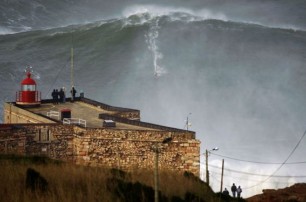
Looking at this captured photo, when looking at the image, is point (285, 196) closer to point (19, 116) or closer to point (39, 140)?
point (39, 140)

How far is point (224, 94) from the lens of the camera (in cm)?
5725

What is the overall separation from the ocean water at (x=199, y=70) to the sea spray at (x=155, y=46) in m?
0.13

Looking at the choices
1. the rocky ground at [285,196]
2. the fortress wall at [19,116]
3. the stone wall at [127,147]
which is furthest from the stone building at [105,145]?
the rocky ground at [285,196]

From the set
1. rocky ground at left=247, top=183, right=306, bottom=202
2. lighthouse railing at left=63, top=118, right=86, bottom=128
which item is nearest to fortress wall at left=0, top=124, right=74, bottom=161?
lighthouse railing at left=63, top=118, right=86, bottom=128

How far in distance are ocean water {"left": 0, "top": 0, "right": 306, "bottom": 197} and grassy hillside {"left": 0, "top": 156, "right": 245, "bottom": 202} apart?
20741mm

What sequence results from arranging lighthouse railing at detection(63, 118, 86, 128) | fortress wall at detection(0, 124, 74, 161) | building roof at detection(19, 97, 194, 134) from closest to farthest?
fortress wall at detection(0, 124, 74, 161)
lighthouse railing at detection(63, 118, 86, 128)
building roof at detection(19, 97, 194, 134)

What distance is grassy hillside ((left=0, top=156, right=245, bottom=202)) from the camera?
30.7 feet

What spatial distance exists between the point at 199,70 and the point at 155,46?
936 cm

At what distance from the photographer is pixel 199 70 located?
6378 centimetres

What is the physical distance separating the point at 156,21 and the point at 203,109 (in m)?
27.8

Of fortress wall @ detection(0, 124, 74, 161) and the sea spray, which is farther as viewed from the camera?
the sea spray

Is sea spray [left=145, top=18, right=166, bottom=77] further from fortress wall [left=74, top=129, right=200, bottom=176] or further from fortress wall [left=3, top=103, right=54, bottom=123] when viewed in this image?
fortress wall [left=74, top=129, right=200, bottom=176]

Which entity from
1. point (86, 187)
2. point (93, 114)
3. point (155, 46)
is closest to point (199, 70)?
point (155, 46)

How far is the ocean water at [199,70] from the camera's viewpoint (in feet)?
143
